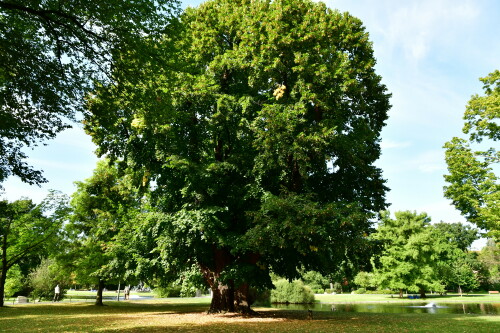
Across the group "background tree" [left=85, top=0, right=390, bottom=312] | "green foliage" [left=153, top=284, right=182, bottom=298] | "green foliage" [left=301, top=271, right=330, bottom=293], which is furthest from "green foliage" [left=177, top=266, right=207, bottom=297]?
"green foliage" [left=301, top=271, right=330, bottom=293]

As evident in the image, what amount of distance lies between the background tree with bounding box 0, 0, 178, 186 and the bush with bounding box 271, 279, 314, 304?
104 feet

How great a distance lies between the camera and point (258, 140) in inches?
642

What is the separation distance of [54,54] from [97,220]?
23.0 meters

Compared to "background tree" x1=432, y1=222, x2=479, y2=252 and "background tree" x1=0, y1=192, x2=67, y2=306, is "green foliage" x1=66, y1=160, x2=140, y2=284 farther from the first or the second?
"background tree" x1=432, y1=222, x2=479, y2=252

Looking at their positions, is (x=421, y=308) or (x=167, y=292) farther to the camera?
(x=167, y=292)

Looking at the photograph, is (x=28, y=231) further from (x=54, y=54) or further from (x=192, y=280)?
(x=54, y=54)

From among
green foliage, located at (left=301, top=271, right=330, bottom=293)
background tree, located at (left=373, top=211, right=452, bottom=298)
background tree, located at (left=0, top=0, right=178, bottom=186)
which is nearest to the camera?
background tree, located at (left=0, top=0, right=178, bottom=186)

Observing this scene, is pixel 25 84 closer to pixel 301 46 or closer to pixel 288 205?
pixel 288 205

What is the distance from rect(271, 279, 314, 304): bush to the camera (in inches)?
1511

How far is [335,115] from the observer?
17906 mm

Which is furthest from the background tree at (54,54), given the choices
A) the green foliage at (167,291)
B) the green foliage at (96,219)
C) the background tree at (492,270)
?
the background tree at (492,270)

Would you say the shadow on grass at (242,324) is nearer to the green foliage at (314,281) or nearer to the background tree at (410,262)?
the background tree at (410,262)

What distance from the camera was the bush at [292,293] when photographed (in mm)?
38375

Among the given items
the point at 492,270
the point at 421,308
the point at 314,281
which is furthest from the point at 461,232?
the point at 421,308
